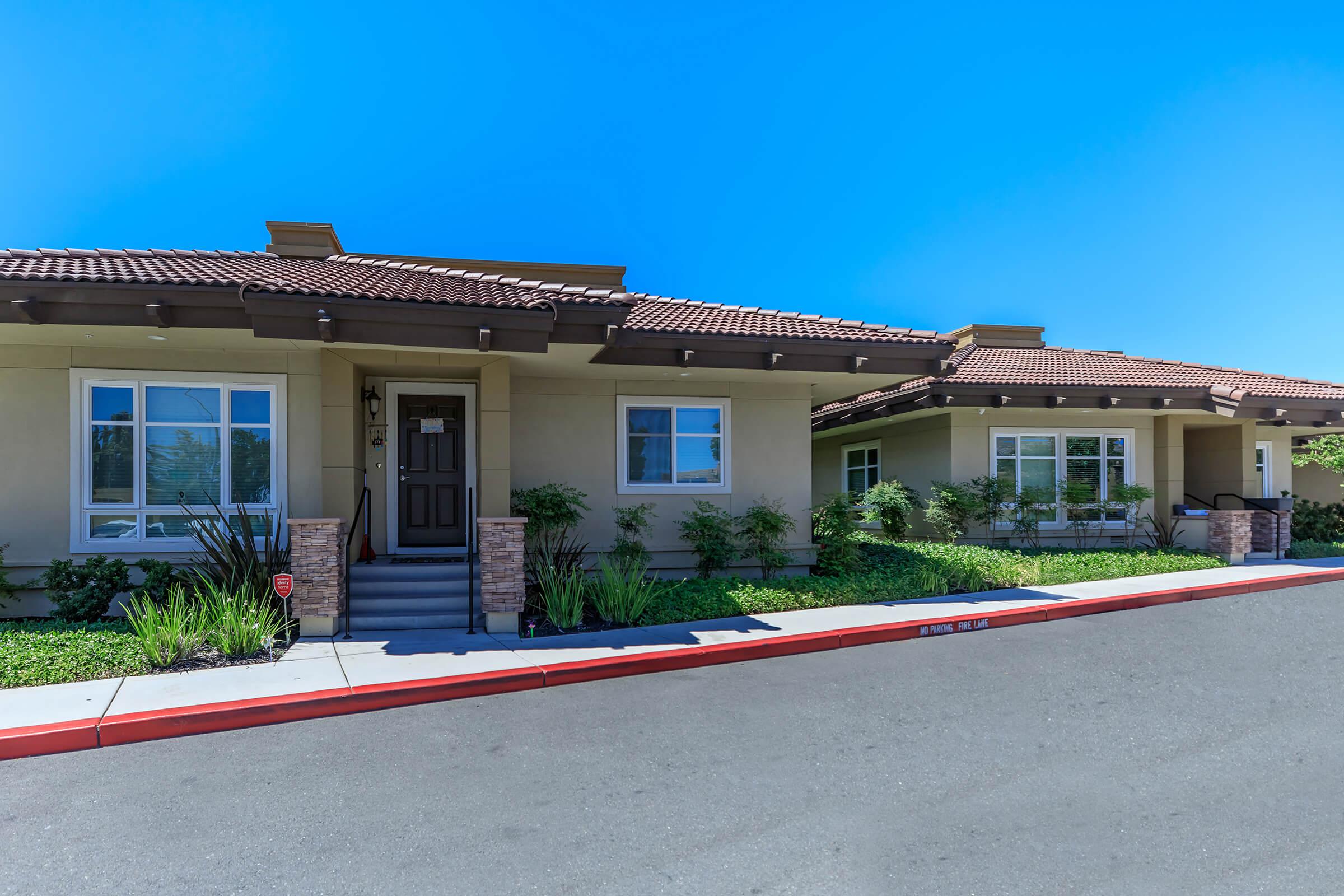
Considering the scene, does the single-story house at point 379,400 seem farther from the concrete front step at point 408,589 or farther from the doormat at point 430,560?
the doormat at point 430,560

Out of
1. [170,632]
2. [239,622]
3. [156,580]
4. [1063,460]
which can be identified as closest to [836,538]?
[1063,460]

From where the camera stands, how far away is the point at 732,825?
375 centimetres

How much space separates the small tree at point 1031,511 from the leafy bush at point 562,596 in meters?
9.23

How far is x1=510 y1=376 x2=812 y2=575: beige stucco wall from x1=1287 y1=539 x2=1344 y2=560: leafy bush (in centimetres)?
1098

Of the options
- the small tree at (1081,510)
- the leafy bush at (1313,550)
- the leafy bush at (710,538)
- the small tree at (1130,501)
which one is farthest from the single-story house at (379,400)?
the leafy bush at (1313,550)

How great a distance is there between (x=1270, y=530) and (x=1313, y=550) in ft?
4.62

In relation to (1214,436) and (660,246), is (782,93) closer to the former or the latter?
(660,246)

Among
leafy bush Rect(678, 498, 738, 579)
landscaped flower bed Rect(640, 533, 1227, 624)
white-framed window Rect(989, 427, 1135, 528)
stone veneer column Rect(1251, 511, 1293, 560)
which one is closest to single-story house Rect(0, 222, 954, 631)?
leafy bush Rect(678, 498, 738, 579)

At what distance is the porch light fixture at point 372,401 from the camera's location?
9.97 meters

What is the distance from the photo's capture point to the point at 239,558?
8141mm

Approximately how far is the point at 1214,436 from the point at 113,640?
20178 mm

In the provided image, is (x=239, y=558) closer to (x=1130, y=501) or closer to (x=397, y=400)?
(x=397, y=400)

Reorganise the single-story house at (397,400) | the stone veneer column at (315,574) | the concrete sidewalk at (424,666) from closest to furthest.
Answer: the concrete sidewalk at (424,666) < the stone veneer column at (315,574) < the single-story house at (397,400)

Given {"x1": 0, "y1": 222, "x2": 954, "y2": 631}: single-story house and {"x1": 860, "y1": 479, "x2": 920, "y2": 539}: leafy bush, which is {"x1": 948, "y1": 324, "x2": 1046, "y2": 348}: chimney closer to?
{"x1": 860, "y1": 479, "x2": 920, "y2": 539}: leafy bush
